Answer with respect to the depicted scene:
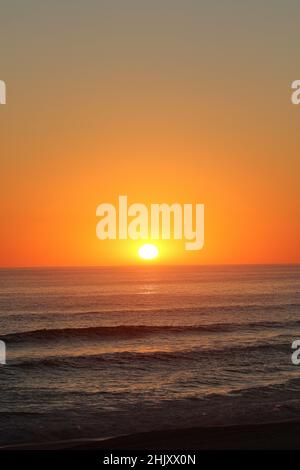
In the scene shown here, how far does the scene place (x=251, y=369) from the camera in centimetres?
2505

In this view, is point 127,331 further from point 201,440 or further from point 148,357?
point 201,440

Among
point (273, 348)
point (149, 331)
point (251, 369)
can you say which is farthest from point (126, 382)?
point (149, 331)

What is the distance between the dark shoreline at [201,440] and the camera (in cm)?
1350

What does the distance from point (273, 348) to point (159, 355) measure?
23.7 feet

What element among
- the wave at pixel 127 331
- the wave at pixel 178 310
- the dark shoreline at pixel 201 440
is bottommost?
the dark shoreline at pixel 201 440

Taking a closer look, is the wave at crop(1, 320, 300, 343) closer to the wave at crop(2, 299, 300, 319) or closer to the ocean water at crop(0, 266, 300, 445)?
the ocean water at crop(0, 266, 300, 445)

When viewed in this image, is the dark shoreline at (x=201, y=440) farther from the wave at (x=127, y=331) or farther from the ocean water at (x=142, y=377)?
the wave at (x=127, y=331)

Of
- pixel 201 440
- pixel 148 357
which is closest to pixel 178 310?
pixel 148 357

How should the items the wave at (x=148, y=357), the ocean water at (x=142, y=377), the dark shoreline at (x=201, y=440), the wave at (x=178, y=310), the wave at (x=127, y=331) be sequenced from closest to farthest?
the dark shoreline at (x=201, y=440) < the ocean water at (x=142, y=377) < the wave at (x=148, y=357) < the wave at (x=127, y=331) < the wave at (x=178, y=310)

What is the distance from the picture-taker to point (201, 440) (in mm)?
14000

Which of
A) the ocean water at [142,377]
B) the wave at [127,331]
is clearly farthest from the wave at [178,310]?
the wave at [127,331]

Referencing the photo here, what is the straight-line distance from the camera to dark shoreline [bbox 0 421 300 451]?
1350 centimetres

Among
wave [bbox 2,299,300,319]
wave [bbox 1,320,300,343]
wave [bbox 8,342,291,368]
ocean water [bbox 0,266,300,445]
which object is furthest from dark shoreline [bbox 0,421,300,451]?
wave [bbox 2,299,300,319]
